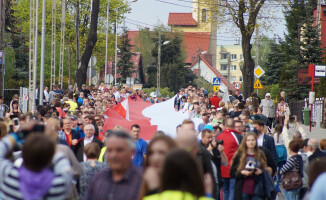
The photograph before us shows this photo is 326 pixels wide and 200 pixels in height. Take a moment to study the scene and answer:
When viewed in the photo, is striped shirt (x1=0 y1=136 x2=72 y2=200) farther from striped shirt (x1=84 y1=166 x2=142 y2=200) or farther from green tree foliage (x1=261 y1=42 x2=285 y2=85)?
green tree foliage (x1=261 y1=42 x2=285 y2=85)

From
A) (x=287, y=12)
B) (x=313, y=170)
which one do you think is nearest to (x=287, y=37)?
(x=287, y=12)

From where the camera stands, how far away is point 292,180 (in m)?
10.9

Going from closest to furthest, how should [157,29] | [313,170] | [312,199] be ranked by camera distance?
[312,199] < [313,170] < [157,29]

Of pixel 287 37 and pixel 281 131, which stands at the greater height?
pixel 287 37

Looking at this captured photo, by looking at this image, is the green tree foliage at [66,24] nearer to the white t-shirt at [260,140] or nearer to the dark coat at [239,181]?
the white t-shirt at [260,140]

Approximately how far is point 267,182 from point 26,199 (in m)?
5.00

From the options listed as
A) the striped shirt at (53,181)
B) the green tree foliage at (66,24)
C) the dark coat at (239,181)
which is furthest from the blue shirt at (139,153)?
the green tree foliage at (66,24)

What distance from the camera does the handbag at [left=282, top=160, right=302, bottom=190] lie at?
10.8 metres

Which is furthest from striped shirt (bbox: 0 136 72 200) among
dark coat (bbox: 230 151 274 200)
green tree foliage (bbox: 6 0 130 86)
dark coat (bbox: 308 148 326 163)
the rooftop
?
the rooftop

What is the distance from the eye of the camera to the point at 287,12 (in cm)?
5675

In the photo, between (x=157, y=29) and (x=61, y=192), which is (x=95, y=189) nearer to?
(x=61, y=192)

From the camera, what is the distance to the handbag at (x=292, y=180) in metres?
10.8

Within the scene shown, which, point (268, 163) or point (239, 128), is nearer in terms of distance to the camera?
point (268, 163)

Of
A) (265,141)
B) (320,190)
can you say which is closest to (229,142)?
(265,141)
